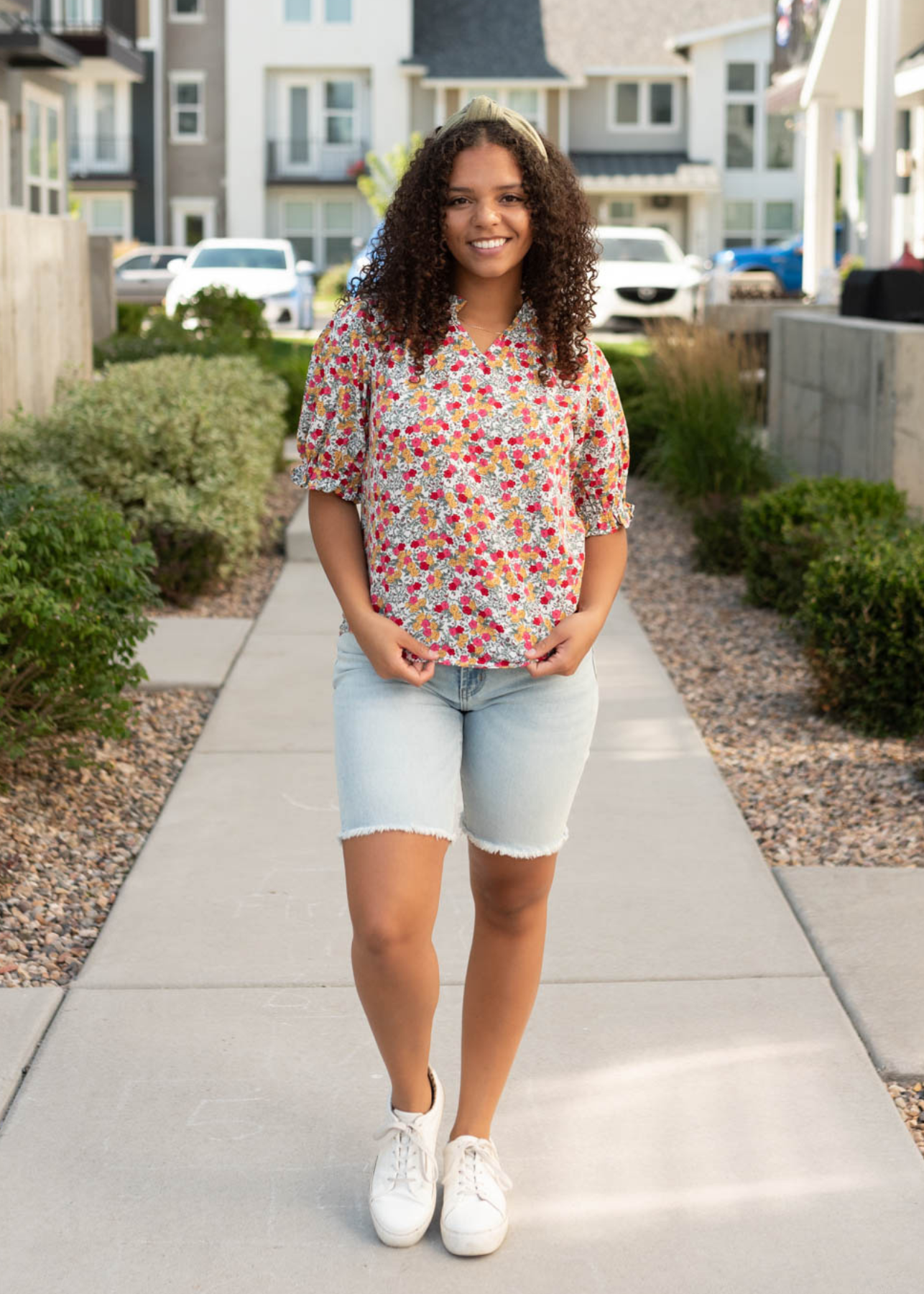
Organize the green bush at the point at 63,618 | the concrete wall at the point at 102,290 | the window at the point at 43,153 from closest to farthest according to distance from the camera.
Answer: the green bush at the point at 63,618
the concrete wall at the point at 102,290
the window at the point at 43,153

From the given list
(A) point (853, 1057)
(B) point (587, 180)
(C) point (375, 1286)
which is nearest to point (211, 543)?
(A) point (853, 1057)

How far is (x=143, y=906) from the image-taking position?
4.21m

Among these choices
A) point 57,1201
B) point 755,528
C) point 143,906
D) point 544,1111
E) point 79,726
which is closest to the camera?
point 57,1201

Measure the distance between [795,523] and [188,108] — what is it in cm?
3848

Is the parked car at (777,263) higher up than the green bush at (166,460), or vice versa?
the parked car at (777,263)

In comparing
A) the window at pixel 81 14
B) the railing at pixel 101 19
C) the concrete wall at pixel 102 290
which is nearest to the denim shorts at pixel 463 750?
the concrete wall at pixel 102 290

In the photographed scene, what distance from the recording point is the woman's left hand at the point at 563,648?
2609 mm

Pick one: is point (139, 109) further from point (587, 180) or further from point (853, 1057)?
point (853, 1057)

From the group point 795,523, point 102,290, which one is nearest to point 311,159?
point 102,290

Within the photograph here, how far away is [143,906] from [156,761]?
1.43 metres

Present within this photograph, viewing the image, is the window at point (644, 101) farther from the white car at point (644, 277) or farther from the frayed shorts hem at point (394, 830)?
the frayed shorts hem at point (394, 830)

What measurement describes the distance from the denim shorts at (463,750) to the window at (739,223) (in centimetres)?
4263

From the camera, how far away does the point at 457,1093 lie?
330 centimetres

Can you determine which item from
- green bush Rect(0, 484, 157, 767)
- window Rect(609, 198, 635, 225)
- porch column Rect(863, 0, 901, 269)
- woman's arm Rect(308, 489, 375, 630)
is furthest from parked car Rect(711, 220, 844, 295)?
woman's arm Rect(308, 489, 375, 630)
